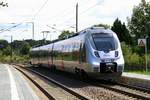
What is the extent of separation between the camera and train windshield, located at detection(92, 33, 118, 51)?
2795cm

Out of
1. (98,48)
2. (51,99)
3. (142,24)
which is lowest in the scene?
(51,99)

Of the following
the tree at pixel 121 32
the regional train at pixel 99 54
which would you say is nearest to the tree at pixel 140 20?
the tree at pixel 121 32

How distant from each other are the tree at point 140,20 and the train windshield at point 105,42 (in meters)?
93.9

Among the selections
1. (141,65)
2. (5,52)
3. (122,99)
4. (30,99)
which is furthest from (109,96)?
(5,52)

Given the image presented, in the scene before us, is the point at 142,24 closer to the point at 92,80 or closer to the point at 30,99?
the point at 92,80

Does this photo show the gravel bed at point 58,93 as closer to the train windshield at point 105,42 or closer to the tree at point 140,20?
the train windshield at point 105,42

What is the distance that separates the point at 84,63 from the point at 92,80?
3.08 m

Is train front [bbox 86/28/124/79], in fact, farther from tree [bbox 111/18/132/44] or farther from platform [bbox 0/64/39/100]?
tree [bbox 111/18/132/44]

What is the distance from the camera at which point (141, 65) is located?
157 feet

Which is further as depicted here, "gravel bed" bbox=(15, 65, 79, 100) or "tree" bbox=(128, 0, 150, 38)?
"tree" bbox=(128, 0, 150, 38)

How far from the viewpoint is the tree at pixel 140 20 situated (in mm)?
122562

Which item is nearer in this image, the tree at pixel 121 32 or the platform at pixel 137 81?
the platform at pixel 137 81

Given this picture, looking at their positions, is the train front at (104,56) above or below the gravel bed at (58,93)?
above

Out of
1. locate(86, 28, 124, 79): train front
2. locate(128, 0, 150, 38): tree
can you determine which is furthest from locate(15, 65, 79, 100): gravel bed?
locate(128, 0, 150, 38): tree
